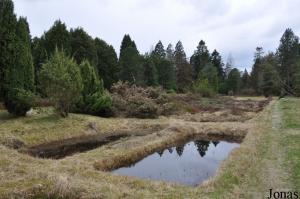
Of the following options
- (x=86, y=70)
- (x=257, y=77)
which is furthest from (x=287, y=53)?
(x=86, y=70)

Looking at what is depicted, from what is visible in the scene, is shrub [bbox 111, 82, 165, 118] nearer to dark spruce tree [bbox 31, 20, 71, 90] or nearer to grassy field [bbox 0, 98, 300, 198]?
grassy field [bbox 0, 98, 300, 198]

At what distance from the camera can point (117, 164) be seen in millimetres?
14844

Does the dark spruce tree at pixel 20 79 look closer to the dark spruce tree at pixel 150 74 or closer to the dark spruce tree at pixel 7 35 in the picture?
the dark spruce tree at pixel 7 35

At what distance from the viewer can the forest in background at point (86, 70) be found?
72.8ft

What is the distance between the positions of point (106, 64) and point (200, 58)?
1814 inches

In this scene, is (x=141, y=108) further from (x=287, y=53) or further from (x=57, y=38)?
(x=287, y=53)

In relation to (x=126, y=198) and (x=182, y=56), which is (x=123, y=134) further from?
(x=182, y=56)

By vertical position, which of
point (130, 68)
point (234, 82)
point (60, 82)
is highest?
point (234, 82)

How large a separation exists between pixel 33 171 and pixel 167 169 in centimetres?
631

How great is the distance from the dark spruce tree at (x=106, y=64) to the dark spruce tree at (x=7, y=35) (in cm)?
2595

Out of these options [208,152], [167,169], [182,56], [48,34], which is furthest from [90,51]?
[182,56]

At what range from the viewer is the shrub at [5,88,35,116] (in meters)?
21.6

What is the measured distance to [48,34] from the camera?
34.8 meters

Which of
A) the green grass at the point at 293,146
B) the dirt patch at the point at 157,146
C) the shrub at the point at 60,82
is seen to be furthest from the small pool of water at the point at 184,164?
the shrub at the point at 60,82
